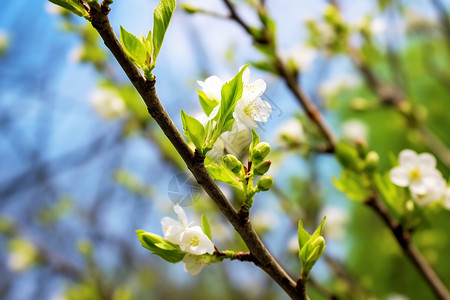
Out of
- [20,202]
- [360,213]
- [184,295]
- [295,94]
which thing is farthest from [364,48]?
[360,213]

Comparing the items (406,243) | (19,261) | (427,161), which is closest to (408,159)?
(427,161)

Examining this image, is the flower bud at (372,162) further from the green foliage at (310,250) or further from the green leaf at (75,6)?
the green leaf at (75,6)

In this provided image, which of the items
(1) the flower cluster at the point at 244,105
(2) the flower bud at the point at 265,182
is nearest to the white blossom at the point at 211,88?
(1) the flower cluster at the point at 244,105

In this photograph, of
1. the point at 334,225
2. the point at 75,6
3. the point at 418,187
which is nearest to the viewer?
the point at 75,6

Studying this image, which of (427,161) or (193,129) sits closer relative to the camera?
(193,129)

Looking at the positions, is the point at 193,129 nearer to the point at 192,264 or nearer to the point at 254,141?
Answer: the point at 254,141

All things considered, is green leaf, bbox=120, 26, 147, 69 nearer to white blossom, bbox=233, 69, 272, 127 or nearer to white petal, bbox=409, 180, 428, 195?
white blossom, bbox=233, 69, 272, 127

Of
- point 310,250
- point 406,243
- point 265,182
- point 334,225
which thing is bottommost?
point 334,225
